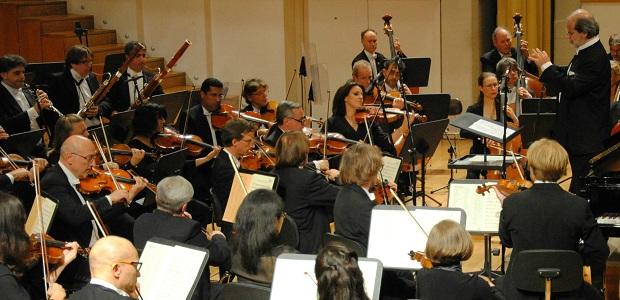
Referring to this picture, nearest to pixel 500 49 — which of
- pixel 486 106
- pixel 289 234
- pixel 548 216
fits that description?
pixel 486 106

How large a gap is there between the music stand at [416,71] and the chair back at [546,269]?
5152 millimetres

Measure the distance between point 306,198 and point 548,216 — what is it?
5.55ft

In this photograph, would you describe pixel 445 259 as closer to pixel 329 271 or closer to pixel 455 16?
pixel 329 271

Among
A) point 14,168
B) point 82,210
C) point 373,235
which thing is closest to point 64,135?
point 14,168

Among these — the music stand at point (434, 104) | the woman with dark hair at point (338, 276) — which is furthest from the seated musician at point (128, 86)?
the woman with dark hair at point (338, 276)

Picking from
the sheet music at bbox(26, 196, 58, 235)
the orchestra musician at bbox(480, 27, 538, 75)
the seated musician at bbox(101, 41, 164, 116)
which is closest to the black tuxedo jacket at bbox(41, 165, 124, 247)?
the sheet music at bbox(26, 196, 58, 235)

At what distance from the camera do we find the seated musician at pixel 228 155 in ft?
20.9

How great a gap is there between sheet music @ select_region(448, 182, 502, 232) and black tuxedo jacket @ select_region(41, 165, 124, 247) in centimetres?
195

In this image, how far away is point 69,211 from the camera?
18.2 ft

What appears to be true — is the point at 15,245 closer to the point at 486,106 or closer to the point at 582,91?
the point at 582,91

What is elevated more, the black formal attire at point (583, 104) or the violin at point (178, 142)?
the black formal attire at point (583, 104)

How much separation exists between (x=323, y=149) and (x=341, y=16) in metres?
5.10

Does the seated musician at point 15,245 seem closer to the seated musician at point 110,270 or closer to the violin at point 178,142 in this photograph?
the seated musician at point 110,270

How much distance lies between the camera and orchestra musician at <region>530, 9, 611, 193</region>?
6.51 meters
